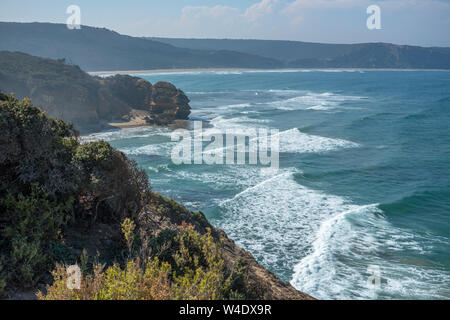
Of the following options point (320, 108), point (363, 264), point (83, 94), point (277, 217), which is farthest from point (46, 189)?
point (320, 108)

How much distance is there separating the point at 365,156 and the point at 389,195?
811cm

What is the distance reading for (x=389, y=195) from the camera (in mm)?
19297

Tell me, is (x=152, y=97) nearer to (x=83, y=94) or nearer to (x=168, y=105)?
(x=168, y=105)

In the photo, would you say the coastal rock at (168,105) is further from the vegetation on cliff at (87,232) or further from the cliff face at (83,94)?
the vegetation on cliff at (87,232)

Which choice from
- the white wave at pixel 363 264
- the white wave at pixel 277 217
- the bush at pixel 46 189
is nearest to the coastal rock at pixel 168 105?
the white wave at pixel 277 217

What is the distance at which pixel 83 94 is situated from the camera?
1586 inches

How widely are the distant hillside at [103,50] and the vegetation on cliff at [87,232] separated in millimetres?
149813

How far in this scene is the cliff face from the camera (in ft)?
125

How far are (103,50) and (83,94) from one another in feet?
443

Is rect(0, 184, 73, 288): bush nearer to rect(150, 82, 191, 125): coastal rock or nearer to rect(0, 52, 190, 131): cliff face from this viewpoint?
rect(0, 52, 190, 131): cliff face

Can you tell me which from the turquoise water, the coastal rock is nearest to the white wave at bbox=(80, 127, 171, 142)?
the turquoise water
